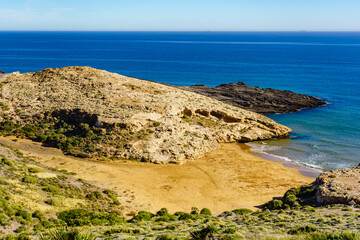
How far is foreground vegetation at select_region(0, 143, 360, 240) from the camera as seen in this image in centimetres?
1888

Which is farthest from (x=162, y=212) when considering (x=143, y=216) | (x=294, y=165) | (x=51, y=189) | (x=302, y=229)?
(x=294, y=165)

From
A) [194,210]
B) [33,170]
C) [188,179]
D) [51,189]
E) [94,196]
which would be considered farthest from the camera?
[188,179]

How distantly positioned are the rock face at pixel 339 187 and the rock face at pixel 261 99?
37519 mm

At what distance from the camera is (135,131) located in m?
43.7

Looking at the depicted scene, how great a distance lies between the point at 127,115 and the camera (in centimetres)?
4547

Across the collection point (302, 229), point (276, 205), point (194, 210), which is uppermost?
point (302, 229)

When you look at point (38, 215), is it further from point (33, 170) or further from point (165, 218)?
point (33, 170)

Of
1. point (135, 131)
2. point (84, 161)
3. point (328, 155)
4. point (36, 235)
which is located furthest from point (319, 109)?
point (36, 235)

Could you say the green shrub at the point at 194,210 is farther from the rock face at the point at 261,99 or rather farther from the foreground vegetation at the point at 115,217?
the rock face at the point at 261,99

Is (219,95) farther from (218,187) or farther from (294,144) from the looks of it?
(218,187)

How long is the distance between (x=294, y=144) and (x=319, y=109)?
24674 mm

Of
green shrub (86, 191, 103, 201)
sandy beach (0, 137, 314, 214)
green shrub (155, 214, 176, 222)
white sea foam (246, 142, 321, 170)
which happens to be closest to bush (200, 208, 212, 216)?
sandy beach (0, 137, 314, 214)

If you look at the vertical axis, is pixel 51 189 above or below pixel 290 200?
above

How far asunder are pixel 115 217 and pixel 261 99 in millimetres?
56084
